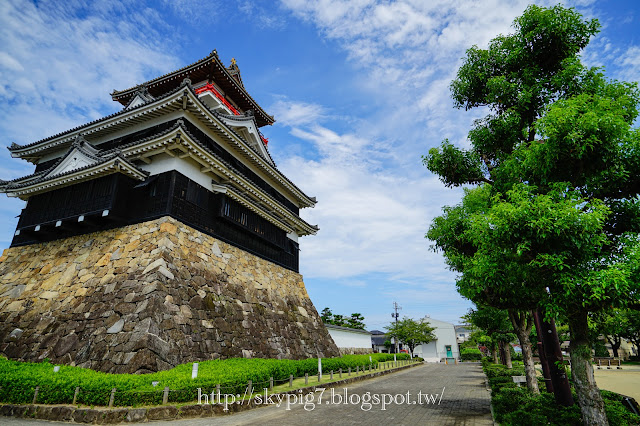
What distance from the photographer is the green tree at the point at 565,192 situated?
514 cm

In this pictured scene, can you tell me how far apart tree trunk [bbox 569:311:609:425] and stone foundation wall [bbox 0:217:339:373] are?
10.3 metres

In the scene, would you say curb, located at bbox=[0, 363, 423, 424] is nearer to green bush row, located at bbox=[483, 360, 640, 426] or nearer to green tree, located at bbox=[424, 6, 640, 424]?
green bush row, located at bbox=[483, 360, 640, 426]

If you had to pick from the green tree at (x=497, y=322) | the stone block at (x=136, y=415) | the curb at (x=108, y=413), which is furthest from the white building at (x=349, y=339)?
the stone block at (x=136, y=415)

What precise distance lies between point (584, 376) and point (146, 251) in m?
13.4

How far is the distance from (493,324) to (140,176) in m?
21.3

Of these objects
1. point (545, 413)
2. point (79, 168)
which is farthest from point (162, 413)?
point (79, 168)

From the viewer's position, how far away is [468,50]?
916 centimetres

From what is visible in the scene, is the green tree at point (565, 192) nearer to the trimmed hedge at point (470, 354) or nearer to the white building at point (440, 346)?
the trimmed hedge at point (470, 354)

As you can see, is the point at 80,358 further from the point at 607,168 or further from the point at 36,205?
the point at 607,168

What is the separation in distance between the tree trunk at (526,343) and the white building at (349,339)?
18658mm

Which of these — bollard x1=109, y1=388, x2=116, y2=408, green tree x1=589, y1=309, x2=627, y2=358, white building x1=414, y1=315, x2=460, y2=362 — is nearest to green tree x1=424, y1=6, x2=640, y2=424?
green tree x1=589, y1=309, x2=627, y2=358

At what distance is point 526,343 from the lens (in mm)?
12094

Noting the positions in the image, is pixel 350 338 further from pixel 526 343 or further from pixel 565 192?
pixel 565 192

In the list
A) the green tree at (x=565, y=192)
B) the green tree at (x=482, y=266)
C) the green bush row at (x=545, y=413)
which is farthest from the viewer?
the green tree at (x=482, y=266)
